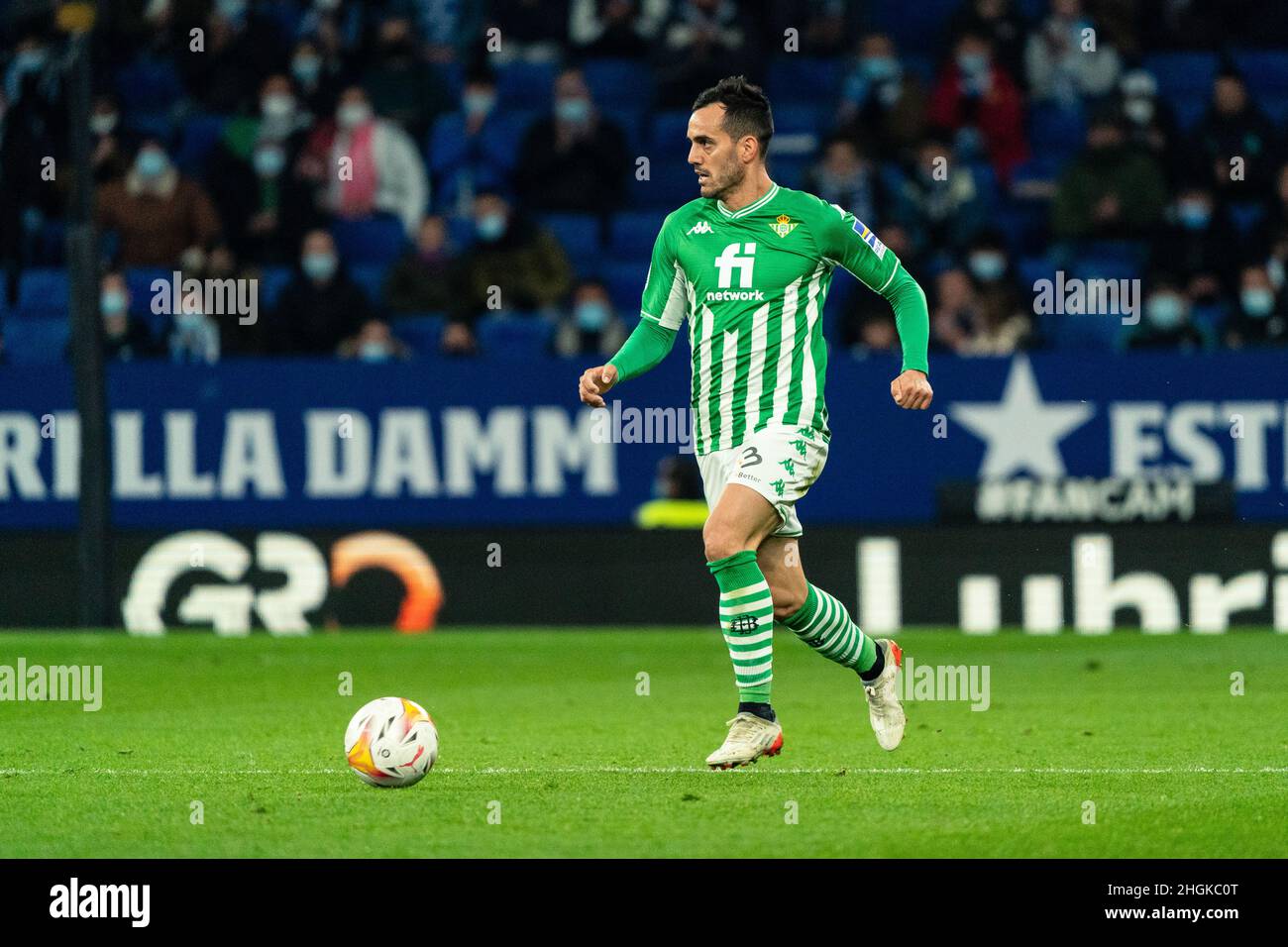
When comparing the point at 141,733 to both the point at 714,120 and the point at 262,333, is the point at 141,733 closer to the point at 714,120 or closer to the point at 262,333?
the point at 714,120

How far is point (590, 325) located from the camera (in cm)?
1488

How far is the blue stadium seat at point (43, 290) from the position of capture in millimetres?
15773

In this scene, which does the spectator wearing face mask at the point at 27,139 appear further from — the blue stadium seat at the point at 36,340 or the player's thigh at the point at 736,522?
the player's thigh at the point at 736,522

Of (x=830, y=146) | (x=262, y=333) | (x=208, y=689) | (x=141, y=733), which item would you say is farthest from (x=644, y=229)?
(x=141, y=733)

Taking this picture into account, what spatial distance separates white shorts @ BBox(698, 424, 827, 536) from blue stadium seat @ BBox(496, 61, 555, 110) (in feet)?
34.6

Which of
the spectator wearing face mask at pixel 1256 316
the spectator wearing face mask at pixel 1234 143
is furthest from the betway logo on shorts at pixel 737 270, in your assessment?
the spectator wearing face mask at pixel 1234 143

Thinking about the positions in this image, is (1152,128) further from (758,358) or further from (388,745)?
(388,745)

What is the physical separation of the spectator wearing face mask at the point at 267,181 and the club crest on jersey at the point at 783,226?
28.9ft

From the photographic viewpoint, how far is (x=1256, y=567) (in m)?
13.0

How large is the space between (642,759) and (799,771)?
63 cm

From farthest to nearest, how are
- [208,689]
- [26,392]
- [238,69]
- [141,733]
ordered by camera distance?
[238,69] → [26,392] → [208,689] → [141,733]

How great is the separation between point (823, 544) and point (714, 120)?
19.9 ft

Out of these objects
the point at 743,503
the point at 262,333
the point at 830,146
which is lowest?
the point at 743,503

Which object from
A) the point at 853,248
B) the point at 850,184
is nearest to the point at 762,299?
the point at 853,248
